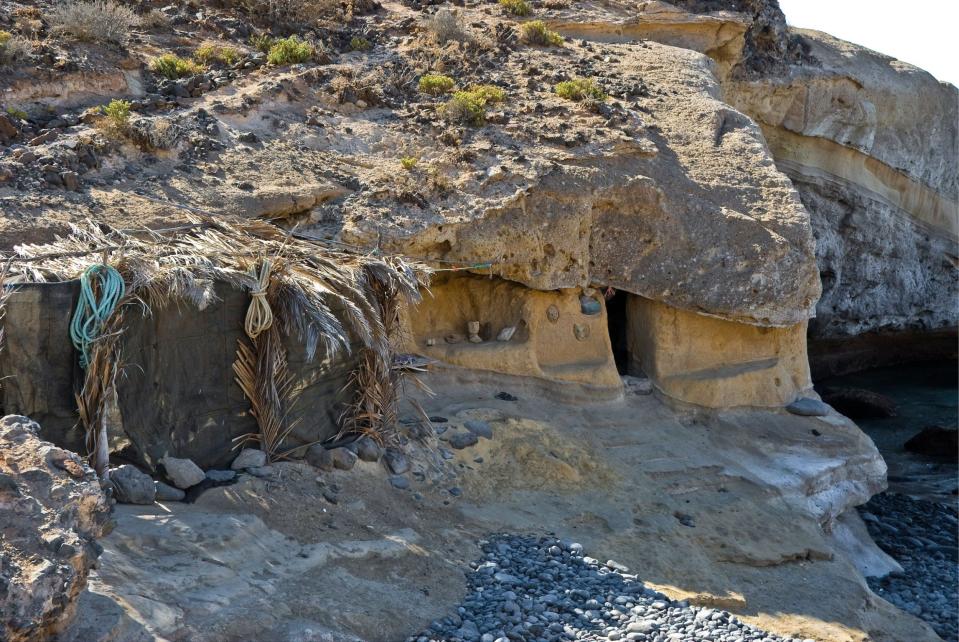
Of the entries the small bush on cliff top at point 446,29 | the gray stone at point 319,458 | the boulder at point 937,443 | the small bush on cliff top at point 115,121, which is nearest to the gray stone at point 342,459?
the gray stone at point 319,458

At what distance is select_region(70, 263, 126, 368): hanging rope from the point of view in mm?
6297

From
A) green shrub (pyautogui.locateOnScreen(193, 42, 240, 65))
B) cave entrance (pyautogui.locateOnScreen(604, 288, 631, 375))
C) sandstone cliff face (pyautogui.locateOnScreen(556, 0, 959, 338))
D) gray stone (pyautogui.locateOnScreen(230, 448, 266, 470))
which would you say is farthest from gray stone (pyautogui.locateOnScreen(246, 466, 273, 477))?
sandstone cliff face (pyautogui.locateOnScreen(556, 0, 959, 338))

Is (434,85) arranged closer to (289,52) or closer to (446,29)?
(446,29)

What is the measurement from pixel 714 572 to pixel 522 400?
258 cm

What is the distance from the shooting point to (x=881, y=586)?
415 inches

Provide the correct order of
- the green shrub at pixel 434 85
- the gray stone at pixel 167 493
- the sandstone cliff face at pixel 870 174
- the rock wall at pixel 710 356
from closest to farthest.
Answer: the gray stone at pixel 167 493
the rock wall at pixel 710 356
the green shrub at pixel 434 85
the sandstone cliff face at pixel 870 174

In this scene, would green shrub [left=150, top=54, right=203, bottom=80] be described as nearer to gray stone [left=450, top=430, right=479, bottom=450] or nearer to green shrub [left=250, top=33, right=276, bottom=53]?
green shrub [left=250, top=33, right=276, bottom=53]

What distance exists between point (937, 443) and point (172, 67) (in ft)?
38.4

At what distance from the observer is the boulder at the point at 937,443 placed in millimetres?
14961

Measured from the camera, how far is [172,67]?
11352 millimetres

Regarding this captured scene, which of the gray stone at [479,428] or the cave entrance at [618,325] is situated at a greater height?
the cave entrance at [618,325]

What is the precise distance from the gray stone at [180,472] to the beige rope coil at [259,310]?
1.01 meters

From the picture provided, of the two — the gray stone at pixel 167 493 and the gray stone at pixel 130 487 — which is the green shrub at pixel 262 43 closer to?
the gray stone at pixel 167 493

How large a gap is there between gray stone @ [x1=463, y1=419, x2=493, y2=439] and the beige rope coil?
2514 millimetres
